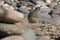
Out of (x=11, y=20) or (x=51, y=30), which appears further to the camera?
(x=51, y=30)

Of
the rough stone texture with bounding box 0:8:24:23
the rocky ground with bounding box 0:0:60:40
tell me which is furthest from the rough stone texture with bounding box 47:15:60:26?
the rough stone texture with bounding box 0:8:24:23

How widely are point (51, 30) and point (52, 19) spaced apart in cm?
91

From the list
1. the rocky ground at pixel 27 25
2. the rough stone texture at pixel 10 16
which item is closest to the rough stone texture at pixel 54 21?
the rocky ground at pixel 27 25

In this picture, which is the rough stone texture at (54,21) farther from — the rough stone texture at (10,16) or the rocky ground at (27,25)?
the rough stone texture at (10,16)

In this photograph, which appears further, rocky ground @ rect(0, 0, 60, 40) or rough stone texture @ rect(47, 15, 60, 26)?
rough stone texture @ rect(47, 15, 60, 26)

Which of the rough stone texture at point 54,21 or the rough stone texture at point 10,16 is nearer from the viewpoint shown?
the rough stone texture at point 10,16

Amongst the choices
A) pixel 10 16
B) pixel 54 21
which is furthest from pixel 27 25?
pixel 10 16

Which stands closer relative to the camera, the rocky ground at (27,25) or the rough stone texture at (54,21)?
the rocky ground at (27,25)

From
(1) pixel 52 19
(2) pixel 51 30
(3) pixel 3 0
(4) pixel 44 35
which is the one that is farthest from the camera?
(3) pixel 3 0

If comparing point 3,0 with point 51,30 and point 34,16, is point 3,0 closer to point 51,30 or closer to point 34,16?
point 34,16

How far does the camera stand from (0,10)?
338 cm

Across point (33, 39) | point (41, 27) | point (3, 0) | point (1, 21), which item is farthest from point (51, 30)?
point (3, 0)

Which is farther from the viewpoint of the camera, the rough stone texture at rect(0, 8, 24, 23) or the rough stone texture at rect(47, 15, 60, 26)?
the rough stone texture at rect(47, 15, 60, 26)

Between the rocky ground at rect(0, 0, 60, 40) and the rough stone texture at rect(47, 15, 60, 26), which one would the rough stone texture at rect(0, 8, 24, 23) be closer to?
the rocky ground at rect(0, 0, 60, 40)
